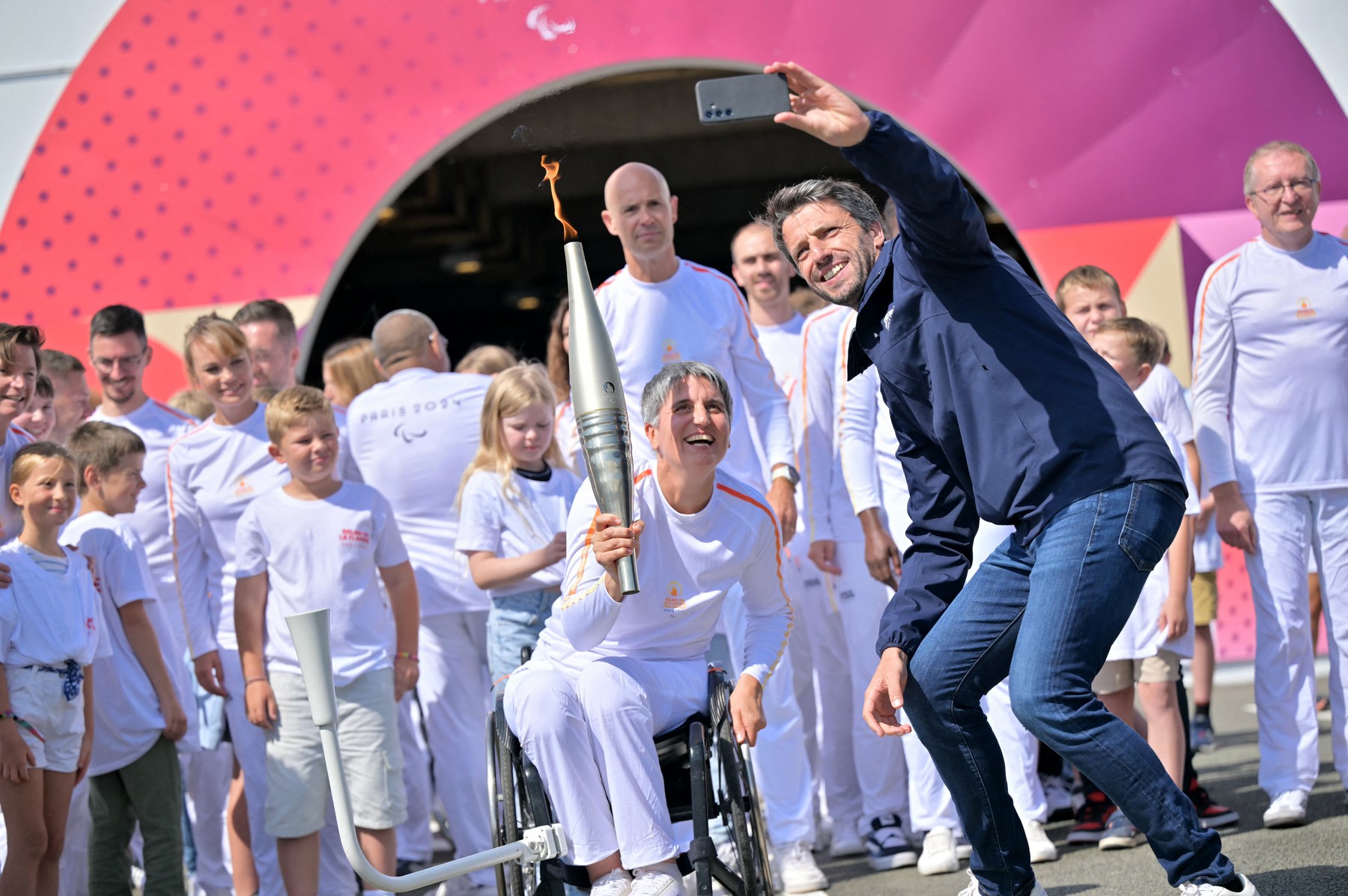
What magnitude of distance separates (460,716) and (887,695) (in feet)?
7.40

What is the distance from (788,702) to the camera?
4.63 metres

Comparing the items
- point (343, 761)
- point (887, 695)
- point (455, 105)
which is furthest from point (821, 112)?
point (455, 105)

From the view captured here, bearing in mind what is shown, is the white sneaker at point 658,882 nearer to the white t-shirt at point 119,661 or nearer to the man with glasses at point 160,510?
the white t-shirt at point 119,661

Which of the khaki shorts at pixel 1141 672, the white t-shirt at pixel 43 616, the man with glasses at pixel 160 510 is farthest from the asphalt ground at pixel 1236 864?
the white t-shirt at pixel 43 616

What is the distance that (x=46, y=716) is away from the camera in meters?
3.92

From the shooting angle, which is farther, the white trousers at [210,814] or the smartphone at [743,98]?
the white trousers at [210,814]

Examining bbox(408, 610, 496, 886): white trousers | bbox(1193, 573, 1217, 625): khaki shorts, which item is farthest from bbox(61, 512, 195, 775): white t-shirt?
bbox(1193, 573, 1217, 625): khaki shorts

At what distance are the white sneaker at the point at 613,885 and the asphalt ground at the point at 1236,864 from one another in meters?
1.28

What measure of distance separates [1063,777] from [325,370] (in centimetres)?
371

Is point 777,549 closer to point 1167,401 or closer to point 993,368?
point 993,368

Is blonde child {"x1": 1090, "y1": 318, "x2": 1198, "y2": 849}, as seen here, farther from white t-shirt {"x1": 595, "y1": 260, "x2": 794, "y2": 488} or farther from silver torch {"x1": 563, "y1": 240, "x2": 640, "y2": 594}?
silver torch {"x1": 563, "y1": 240, "x2": 640, "y2": 594}

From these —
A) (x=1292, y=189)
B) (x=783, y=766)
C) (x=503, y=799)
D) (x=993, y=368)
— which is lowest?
(x=783, y=766)

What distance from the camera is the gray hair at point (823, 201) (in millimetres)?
3158

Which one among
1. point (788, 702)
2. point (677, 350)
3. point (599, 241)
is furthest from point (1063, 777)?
point (599, 241)
